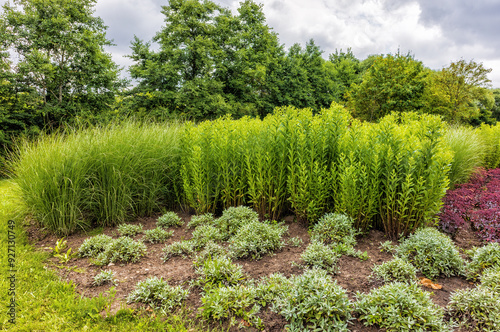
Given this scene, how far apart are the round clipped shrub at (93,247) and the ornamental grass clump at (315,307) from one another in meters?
2.69

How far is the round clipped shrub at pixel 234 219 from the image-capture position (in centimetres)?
410

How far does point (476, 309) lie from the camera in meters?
2.29

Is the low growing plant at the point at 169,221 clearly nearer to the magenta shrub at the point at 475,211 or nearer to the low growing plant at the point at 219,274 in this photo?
the low growing plant at the point at 219,274

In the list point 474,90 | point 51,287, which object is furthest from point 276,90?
point 51,287

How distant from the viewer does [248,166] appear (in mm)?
4281

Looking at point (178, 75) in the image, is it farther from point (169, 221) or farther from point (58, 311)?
point (58, 311)

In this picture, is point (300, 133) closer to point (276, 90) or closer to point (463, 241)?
point (463, 241)

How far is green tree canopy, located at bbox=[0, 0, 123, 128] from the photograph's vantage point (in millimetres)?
12914

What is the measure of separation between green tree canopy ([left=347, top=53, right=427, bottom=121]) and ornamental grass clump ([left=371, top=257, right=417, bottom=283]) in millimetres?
15216

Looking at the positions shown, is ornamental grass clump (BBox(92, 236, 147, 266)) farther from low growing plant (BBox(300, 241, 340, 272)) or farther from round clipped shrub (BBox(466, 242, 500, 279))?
round clipped shrub (BBox(466, 242, 500, 279))

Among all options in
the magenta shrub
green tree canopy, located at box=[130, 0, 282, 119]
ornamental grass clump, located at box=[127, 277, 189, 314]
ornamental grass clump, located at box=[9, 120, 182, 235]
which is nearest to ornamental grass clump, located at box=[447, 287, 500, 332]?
the magenta shrub

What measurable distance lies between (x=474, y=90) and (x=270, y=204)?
1786cm

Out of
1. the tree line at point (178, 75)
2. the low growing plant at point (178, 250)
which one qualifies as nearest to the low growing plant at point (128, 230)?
the low growing plant at point (178, 250)

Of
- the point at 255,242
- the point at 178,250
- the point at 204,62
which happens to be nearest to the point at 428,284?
the point at 255,242
